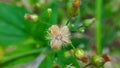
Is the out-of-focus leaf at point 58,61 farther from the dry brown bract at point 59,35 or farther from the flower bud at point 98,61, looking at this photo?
the dry brown bract at point 59,35

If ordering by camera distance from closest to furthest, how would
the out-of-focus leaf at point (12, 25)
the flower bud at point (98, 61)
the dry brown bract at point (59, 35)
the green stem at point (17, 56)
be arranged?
the dry brown bract at point (59, 35) < the flower bud at point (98, 61) < the out-of-focus leaf at point (12, 25) < the green stem at point (17, 56)

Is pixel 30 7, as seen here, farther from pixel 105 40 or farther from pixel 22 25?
pixel 105 40

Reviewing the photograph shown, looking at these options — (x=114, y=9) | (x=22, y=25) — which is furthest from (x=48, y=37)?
(x=114, y=9)

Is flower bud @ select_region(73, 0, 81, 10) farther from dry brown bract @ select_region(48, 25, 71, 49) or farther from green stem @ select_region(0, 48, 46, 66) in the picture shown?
green stem @ select_region(0, 48, 46, 66)

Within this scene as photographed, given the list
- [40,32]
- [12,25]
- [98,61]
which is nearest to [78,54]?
[98,61]

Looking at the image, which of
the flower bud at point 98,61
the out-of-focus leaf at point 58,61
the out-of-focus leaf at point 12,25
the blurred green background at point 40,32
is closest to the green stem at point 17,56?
A: the blurred green background at point 40,32

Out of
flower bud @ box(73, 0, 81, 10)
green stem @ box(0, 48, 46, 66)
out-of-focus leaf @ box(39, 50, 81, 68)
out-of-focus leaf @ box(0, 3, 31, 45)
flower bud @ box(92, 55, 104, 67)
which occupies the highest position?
out-of-focus leaf @ box(0, 3, 31, 45)

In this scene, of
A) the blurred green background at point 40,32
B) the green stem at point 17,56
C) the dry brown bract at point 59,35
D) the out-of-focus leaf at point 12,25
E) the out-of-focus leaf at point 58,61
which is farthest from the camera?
the green stem at point 17,56

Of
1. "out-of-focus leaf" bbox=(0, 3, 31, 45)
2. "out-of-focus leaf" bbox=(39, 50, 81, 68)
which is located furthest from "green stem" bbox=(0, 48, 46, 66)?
"out-of-focus leaf" bbox=(39, 50, 81, 68)
